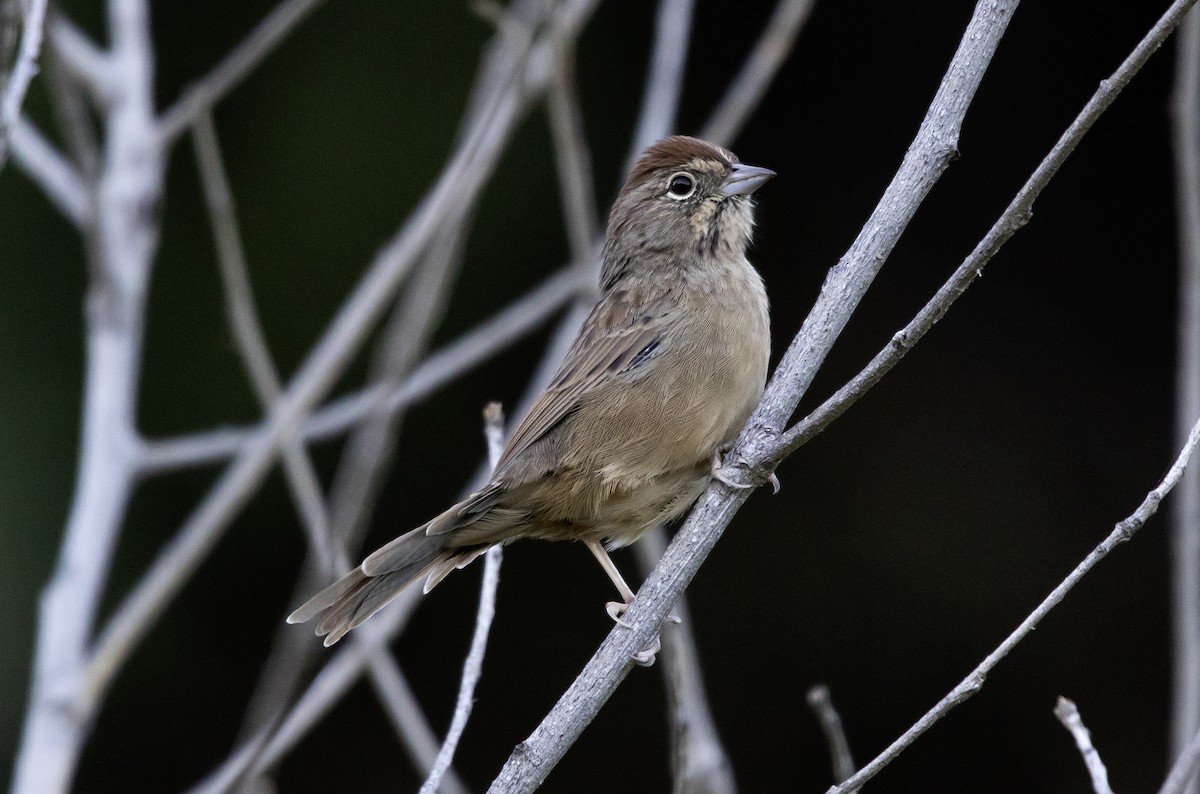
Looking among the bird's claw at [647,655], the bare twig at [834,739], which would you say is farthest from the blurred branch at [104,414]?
the bare twig at [834,739]

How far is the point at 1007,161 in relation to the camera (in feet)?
20.5

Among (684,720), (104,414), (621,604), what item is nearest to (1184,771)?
(684,720)

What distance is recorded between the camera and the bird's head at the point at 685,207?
4094 mm

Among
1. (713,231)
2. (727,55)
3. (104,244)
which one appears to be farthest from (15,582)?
(727,55)

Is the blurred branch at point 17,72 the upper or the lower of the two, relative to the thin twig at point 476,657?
upper

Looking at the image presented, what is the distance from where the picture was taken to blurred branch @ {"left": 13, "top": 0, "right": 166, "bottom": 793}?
3.77 m

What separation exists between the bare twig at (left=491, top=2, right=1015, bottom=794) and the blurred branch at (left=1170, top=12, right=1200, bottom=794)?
116 cm

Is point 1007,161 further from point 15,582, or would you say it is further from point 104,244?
→ point 15,582

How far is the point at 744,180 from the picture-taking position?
13.5 feet

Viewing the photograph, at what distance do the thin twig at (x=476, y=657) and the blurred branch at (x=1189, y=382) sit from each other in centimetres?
164

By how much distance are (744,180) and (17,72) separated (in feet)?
6.96

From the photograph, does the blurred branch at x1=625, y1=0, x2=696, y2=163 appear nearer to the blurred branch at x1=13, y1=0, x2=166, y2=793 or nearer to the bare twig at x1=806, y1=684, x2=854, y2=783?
the blurred branch at x1=13, y1=0, x2=166, y2=793

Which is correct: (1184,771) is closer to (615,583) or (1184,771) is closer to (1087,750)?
(1087,750)

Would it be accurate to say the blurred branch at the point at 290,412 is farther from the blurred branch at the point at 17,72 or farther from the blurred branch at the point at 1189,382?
the blurred branch at the point at 1189,382
